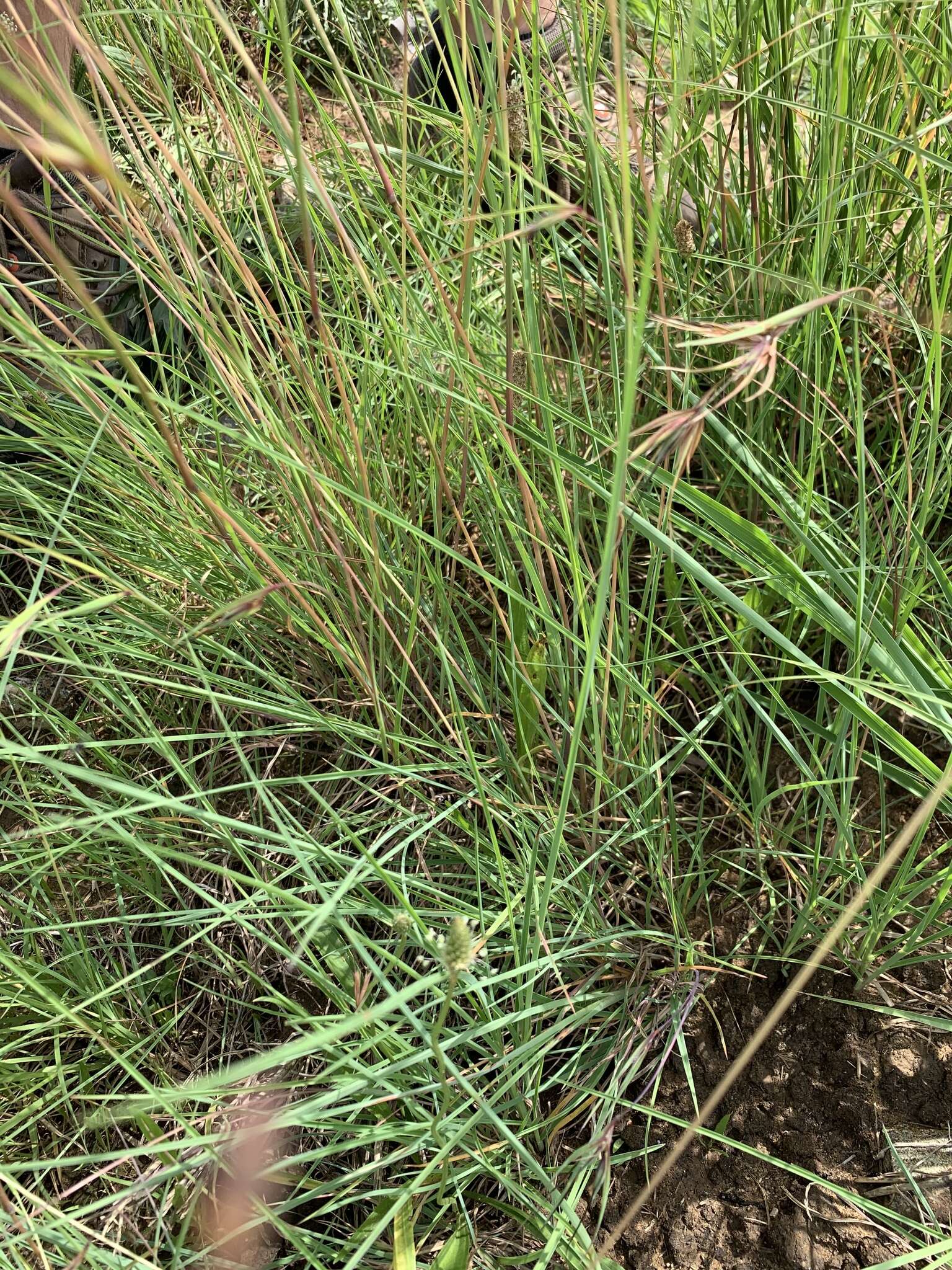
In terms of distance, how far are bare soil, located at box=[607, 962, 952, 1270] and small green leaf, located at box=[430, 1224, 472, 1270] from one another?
14 cm

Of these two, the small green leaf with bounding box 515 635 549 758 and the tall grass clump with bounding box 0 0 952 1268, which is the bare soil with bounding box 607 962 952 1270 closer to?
the tall grass clump with bounding box 0 0 952 1268

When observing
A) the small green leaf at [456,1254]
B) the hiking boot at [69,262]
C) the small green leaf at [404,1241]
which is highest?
the hiking boot at [69,262]

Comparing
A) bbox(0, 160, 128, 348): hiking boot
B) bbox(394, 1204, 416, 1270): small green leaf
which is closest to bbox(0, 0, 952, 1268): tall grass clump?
bbox(394, 1204, 416, 1270): small green leaf

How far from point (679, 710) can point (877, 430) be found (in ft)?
1.22

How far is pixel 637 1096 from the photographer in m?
0.81

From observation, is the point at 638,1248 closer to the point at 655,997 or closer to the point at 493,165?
the point at 655,997

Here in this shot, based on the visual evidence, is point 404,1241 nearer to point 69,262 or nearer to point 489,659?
point 489,659

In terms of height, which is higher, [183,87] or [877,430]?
[183,87]

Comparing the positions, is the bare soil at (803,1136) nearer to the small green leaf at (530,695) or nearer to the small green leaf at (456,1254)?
the small green leaf at (456,1254)

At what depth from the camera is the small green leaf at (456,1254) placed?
28.5 inches

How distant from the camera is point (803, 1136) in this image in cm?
80

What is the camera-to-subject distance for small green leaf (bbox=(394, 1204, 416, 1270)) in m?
0.68

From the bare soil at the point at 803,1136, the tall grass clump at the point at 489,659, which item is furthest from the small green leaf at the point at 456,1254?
the bare soil at the point at 803,1136

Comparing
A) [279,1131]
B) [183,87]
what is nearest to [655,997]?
[279,1131]
